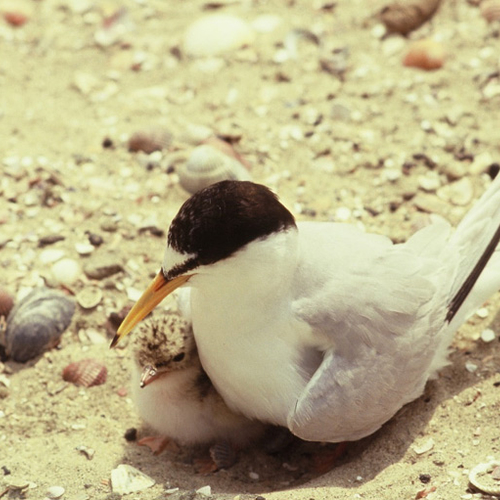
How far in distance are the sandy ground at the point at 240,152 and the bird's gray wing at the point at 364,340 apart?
0.69ft

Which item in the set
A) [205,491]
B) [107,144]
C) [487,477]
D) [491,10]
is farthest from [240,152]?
[487,477]

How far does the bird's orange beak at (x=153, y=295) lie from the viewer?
306cm

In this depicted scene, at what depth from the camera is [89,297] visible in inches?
157

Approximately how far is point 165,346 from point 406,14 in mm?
2910

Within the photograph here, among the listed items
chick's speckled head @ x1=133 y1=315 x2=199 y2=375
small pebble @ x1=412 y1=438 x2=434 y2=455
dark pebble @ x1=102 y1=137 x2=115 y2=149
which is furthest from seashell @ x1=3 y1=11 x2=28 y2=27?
small pebble @ x1=412 y1=438 x2=434 y2=455

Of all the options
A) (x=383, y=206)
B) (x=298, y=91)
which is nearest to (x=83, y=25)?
(x=298, y=91)

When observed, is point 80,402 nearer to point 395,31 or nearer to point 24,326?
point 24,326

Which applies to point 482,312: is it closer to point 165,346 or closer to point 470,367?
point 470,367

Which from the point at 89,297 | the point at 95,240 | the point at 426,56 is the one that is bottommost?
the point at 89,297

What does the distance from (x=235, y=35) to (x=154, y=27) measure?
1.94ft

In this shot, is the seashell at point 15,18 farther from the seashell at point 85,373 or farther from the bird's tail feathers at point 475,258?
the bird's tail feathers at point 475,258

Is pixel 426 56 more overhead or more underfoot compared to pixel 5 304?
more overhead

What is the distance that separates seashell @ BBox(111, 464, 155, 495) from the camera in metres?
3.17

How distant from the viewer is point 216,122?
492 cm
